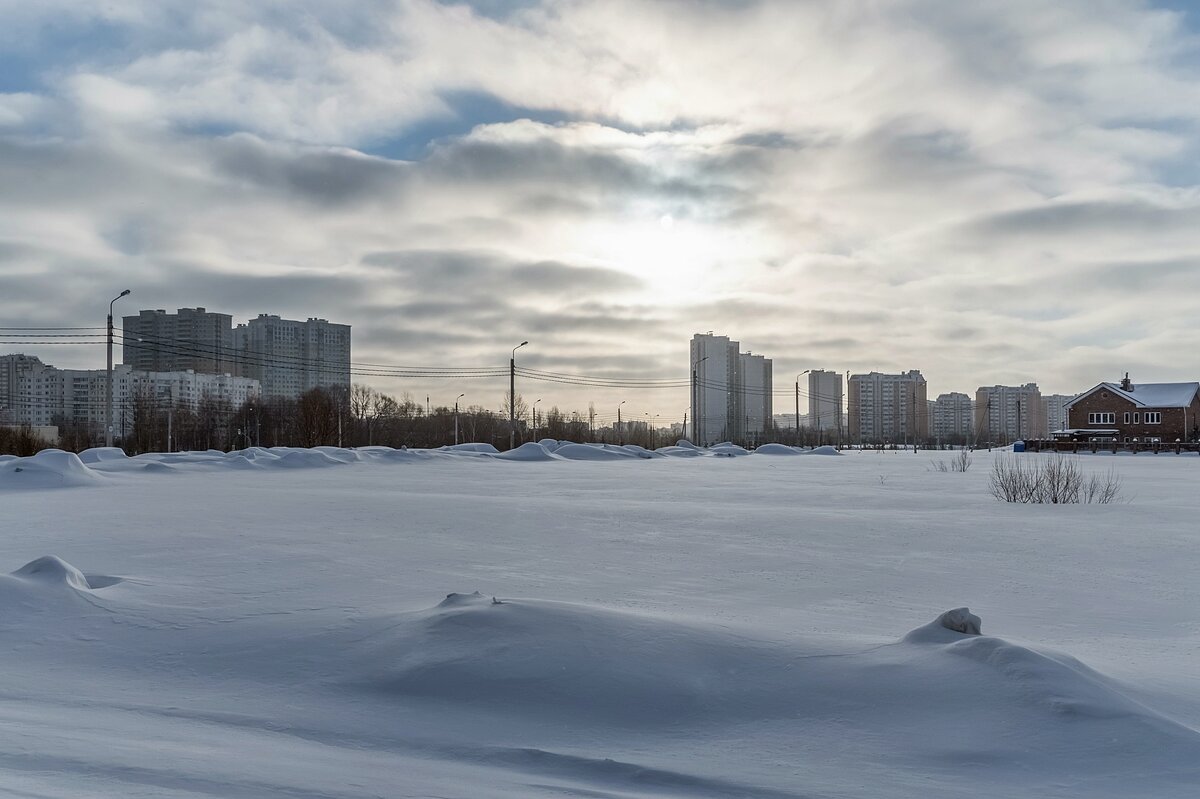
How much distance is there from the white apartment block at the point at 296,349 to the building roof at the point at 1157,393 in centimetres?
6976

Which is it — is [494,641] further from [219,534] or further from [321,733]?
[219,534]

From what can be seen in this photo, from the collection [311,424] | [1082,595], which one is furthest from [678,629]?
[311,424]

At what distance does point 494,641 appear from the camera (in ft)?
13.4

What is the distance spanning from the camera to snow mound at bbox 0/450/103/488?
1666cm

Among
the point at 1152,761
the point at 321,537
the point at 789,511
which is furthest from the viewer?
the point at 789,511

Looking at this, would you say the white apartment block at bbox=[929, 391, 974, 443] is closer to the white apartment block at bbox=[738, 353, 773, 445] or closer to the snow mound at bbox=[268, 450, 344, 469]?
the white apartment block at bbox=[738, 353, 773, 445]

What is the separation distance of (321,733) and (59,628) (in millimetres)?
2304

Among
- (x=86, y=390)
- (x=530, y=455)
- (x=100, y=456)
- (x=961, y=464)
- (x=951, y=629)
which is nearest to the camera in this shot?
(x=951, y=629)

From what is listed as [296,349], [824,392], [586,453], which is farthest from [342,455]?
[824,392]

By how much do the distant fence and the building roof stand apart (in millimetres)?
5109

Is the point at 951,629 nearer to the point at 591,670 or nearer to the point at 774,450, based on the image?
the point at 591,670

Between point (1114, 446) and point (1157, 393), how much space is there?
1240cm

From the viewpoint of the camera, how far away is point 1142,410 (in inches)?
2395

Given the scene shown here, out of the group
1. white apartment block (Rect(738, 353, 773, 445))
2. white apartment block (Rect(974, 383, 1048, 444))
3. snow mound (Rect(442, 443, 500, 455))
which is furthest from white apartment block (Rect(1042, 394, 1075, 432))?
snow mound (Rect(442, 443, 500, 455))
